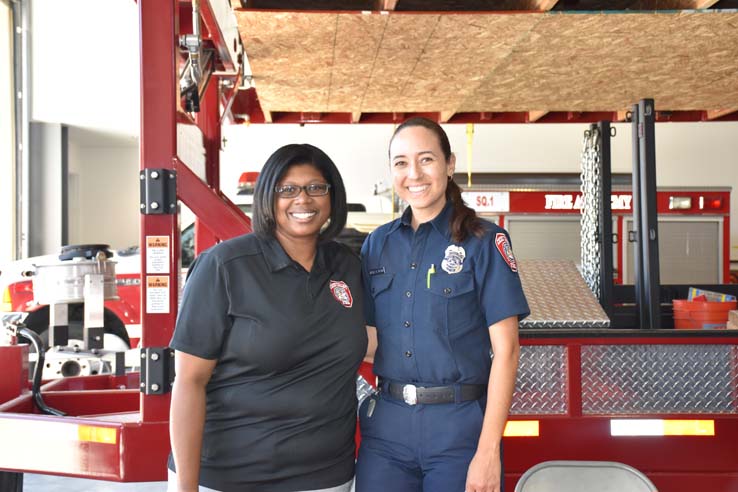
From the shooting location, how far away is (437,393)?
2.03 meters

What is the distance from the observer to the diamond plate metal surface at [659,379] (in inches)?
121

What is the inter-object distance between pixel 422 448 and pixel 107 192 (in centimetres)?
1766

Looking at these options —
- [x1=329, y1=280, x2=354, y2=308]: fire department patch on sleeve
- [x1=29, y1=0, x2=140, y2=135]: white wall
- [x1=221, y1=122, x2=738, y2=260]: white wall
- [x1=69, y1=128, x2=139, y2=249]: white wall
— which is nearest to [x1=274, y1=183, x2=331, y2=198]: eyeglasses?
[x1=329, y1=280, x2=354, y2=308]: fire department patch on sleeve

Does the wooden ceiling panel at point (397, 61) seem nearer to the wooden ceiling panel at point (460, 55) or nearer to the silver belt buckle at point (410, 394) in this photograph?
the wooden ceiling panel at point (460, 55)

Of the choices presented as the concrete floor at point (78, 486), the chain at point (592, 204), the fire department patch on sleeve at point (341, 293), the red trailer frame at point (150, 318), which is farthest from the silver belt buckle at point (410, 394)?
the concrete floor at point (78, 486)

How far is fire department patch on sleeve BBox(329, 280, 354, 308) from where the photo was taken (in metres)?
2.00

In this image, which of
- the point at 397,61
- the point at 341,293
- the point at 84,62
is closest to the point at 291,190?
the point at 341,293

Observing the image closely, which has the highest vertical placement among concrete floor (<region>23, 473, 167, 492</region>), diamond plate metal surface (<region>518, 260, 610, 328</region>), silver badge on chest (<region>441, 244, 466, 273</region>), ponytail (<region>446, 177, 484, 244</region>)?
ponytail (<region>446, 177, 484, 244</region>)

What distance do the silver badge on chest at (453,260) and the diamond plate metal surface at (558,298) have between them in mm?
1250

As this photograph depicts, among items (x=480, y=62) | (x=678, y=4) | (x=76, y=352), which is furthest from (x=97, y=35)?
(x=678, y=4)

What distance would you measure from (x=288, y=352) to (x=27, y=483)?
3881 mm

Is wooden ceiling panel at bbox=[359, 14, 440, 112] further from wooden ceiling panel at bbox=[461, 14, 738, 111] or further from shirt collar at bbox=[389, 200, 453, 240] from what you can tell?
shirt collar at bbox=[389, 200, 453, 240]

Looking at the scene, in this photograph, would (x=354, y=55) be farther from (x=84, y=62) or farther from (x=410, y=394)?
(x=84, y=62)

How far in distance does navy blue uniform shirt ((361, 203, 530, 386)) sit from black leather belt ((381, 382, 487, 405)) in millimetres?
17
